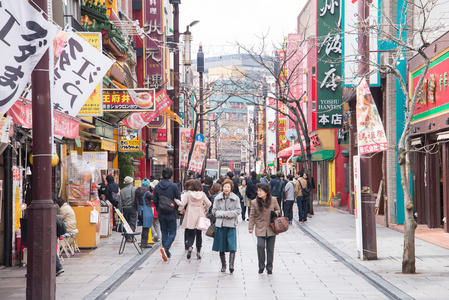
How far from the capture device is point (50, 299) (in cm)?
847

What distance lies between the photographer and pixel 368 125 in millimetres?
13406

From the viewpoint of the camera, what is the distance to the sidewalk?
10.2 metres

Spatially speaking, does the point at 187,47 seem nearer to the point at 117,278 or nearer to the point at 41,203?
the point at 117,278

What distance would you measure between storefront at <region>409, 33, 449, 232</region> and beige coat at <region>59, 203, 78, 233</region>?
9.06 m

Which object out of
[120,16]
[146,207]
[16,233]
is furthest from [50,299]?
[120,16]

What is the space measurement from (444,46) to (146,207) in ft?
29.7

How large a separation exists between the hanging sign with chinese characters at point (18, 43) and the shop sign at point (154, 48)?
93.8 feet

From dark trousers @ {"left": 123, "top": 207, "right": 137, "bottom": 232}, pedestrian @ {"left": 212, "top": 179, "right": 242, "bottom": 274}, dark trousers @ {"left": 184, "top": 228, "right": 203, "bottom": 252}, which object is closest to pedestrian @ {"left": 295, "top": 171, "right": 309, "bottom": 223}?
dark trousers @ {"left": 123, "top": 207, "right": 137, "bottom": 232}

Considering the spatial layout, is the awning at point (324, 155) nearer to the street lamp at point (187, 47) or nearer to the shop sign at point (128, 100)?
the street lamp at point (187, 47)

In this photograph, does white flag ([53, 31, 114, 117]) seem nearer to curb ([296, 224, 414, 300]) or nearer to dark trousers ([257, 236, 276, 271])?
dark trousers ([257, 236, 276, 271])

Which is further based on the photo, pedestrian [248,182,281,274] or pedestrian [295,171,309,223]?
pedestrian [295,171,309,223]

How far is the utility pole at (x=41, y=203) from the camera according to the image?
27.4 ft

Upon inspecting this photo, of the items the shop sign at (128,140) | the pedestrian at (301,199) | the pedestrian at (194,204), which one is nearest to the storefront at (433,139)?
the pedestrian at (301,199)

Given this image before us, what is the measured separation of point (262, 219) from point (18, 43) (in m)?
6.20
